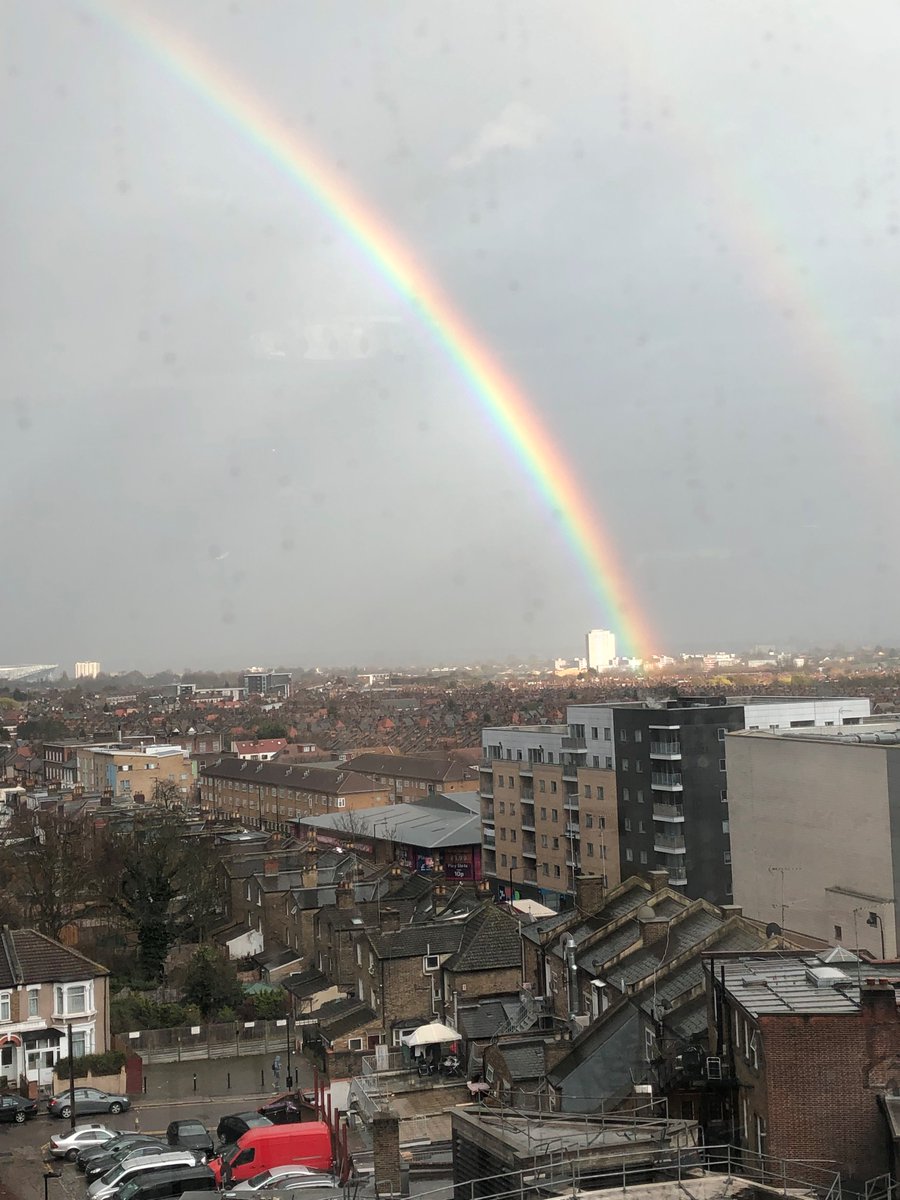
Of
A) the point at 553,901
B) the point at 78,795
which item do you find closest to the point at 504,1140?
the point at 553,901

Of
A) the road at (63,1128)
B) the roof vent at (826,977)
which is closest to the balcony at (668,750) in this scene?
the road at (63,1128)

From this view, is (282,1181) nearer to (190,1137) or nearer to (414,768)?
(190,1137)

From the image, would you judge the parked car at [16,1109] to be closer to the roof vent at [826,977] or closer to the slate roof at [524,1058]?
the slate roof at [524,1058]

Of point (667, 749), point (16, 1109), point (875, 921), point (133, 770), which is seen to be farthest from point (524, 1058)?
point (133, 770)

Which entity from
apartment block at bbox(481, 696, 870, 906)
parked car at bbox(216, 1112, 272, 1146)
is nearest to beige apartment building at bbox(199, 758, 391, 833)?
apartment block at bbox(481, 696, 870, 906)

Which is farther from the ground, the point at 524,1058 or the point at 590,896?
the point at 590,896

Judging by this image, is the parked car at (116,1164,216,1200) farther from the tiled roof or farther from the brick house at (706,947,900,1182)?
the tiled roof

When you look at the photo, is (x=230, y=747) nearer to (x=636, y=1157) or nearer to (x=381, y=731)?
(x=381, y=731)
